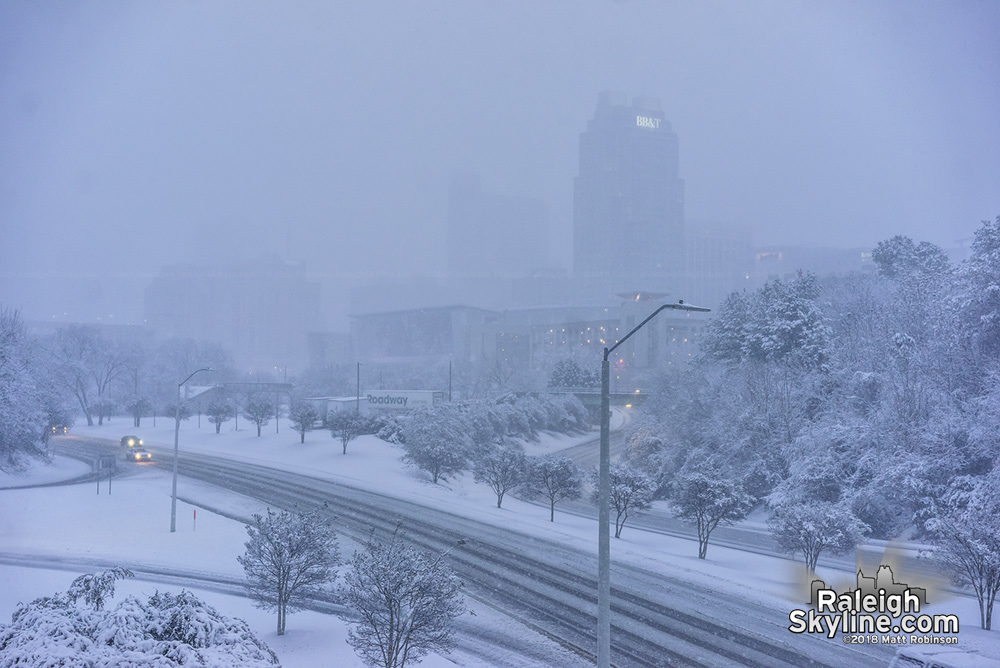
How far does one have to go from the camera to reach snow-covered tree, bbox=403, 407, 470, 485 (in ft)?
152

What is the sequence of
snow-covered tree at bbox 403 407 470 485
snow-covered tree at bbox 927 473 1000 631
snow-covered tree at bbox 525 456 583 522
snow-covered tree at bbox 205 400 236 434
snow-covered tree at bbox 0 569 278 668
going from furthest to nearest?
snow-covered tree at bbox 205 400 236 434
snow-covered tree at bbox 403 407 470 485
snow-covered tree at bbox 525 456 583 522
snow-covered tree at bbox 927 473 1000 631
snow-covered tree at bbox 0 569 278 668

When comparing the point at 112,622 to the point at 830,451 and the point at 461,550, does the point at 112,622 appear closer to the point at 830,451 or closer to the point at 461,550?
the point at 461,550

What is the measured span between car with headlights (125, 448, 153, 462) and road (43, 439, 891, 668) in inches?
1121

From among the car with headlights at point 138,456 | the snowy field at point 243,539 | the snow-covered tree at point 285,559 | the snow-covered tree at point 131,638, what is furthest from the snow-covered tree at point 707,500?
the car with headlights at point 138,456

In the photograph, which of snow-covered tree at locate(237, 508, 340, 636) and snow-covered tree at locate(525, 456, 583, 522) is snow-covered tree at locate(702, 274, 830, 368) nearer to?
snow-covered tree at locate(525, 456, 583, 522)

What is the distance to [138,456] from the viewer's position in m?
51.8

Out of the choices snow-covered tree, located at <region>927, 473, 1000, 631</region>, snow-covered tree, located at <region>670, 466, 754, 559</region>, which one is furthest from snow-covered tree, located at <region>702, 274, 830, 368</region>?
snow-covered tree, located at <region>927, 473, 1000, 631</region>

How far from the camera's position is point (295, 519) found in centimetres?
1703

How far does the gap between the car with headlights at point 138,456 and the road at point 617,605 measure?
28461mm

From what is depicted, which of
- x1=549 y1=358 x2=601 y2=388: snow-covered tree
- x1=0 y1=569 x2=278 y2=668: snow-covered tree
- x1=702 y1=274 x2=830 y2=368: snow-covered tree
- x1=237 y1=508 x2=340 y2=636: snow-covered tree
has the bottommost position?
x1=237 y1=508 x2=340 y2=636: snow-covered tree

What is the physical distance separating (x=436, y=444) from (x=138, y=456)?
86.3 feet

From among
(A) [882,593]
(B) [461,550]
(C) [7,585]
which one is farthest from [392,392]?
(A) [882,593]

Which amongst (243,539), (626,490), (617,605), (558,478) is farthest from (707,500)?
(243,539)

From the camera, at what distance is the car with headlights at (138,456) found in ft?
170
